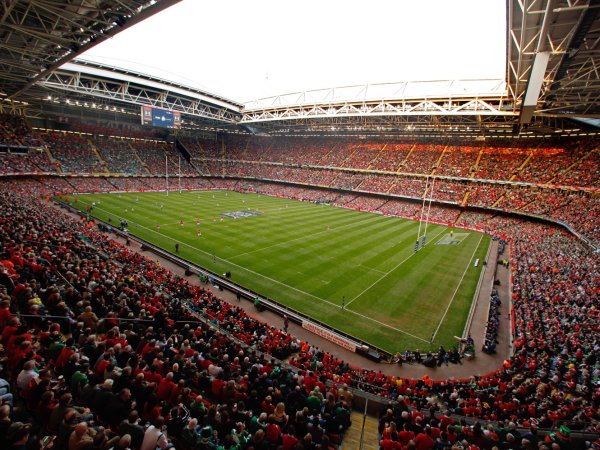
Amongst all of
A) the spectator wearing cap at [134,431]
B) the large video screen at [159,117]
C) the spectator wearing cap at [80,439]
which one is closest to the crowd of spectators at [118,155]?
the large video screen at [159,117]

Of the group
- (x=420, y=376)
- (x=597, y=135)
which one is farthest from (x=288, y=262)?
(x=597, y=135)

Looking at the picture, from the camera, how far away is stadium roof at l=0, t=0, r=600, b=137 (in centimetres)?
1574

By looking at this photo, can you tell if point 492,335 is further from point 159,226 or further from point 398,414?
point 159,226

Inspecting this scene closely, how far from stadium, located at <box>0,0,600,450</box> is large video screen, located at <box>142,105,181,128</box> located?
1.12 feet

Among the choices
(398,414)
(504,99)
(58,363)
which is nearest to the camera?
(58,363)

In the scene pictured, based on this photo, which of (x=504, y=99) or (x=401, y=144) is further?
(x=401, y=144)

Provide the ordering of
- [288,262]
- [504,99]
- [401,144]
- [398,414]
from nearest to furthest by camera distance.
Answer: [398,414] → [288,262] → [504,99] → [401,144]

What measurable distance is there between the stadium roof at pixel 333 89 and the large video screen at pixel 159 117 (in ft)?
17.2

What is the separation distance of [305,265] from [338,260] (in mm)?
3574

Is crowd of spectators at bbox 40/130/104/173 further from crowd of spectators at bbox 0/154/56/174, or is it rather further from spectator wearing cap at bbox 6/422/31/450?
spectator wearing cap at bbox 6/422/31/450

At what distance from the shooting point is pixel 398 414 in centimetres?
812

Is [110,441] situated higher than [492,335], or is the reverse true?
[110,441]

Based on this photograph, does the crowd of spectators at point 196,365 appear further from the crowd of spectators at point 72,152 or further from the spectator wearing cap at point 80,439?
the crowd of spectators at point 72,152

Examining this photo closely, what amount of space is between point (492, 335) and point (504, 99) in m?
32.1
